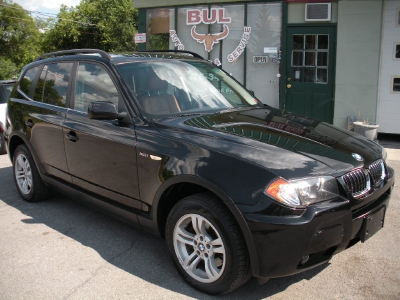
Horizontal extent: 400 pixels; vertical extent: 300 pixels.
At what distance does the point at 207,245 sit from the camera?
3.21 meters

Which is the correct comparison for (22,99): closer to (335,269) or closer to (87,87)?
(87,87)

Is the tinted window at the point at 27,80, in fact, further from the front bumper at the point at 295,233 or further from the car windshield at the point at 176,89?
the front bumper at the point at 295,233

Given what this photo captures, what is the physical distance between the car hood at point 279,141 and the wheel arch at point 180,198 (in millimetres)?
286

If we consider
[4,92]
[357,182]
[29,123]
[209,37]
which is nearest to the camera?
[357,182]

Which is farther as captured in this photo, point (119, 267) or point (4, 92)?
point (4, 92)

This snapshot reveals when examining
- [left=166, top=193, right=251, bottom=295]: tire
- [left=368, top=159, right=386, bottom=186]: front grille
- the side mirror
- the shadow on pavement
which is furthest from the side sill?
[left=368, top=159, right=386, bottom=186]: front grille

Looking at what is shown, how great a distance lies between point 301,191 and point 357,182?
0.54m

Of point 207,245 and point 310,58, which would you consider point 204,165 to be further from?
point 310,58

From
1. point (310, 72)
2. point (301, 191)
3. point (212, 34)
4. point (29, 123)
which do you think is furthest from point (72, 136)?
point (212, 34)

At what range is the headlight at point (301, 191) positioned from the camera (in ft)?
9.29

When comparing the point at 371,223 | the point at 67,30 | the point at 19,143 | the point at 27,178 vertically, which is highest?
the point at 67,30

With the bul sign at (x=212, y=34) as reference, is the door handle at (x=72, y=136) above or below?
below

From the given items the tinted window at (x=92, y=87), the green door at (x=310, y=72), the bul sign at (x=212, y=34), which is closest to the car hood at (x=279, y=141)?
the tinted window at (x=92, y=87)

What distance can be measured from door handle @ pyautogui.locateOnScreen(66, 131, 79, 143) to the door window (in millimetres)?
6677
